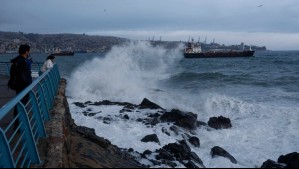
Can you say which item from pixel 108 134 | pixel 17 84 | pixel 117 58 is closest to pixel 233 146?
pixel 108 134

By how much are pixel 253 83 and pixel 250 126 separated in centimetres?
1591

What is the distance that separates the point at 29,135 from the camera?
4.28 metres

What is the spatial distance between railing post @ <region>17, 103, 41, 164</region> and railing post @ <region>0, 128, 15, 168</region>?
774 millimetres

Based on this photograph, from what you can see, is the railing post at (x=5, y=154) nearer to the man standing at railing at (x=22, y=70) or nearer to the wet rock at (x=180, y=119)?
the man standing at railing at (x=22, y=70)

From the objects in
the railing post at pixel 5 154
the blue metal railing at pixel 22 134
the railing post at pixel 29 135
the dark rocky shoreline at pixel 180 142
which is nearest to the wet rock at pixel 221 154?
the dark rocky shoreline at pixel 180 142

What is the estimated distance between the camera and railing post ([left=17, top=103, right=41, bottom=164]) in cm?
422

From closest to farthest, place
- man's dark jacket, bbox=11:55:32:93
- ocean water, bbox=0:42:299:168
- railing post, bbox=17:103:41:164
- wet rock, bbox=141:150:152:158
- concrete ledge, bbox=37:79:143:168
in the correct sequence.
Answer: railing post, bbox=17:103:41:164 → concrete ledge, bbox=37:79:143:168 → man's dark jacket, bbox=11:55:32:93 → wet rock, bbox=141:150:152:158 → ocean water, bbox=0:42:299:168

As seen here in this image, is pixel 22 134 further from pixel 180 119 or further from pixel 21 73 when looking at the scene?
pixel 180 119

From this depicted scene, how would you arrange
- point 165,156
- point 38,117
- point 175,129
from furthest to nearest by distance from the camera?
point 175,129 < point 165,156 < point 38,117

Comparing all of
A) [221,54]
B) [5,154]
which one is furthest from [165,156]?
[221,54]

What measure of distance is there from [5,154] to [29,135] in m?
0.83

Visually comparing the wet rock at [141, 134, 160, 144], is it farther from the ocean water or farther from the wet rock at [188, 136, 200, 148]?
the wet rock at [188, 136, 200, 148]

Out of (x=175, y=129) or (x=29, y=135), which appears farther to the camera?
(x=175, y=129)

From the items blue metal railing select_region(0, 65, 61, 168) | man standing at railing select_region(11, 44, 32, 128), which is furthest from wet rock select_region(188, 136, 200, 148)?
man standing at railing select_region(11, 44, 32, 128)
